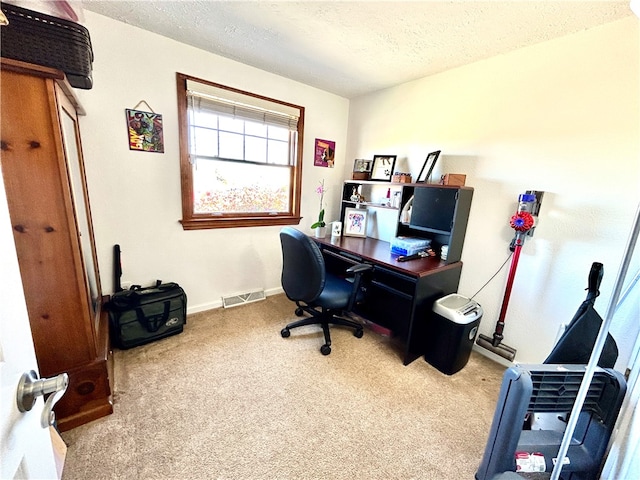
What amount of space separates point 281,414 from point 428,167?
7.36 ft

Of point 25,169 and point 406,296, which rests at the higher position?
point 25,169

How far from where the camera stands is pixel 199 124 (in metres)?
2.26

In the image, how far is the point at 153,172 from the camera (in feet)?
6.93

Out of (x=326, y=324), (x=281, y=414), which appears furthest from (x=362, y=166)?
(x=281, y=414)

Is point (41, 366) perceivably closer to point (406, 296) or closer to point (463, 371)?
point (406, 296)

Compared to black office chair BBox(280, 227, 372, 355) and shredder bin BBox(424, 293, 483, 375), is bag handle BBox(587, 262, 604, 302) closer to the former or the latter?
shredder bin BBox(424, 293, 483, 375)

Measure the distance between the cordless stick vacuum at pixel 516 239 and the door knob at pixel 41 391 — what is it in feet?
7.31

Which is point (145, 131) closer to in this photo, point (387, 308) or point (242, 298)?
point (242, 298)

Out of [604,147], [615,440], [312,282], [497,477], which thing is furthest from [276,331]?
[604,147]

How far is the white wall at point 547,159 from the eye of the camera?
149 cm

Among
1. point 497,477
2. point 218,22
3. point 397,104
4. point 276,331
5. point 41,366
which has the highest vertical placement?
point 218,22

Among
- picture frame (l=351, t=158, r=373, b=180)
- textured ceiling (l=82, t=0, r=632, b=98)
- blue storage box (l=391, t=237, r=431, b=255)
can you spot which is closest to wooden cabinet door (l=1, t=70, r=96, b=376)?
textured ceiling (l=82, t=0, r=632, b=98)

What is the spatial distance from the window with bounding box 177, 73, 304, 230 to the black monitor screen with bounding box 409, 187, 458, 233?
4.23 ft

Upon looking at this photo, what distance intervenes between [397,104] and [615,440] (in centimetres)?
268
